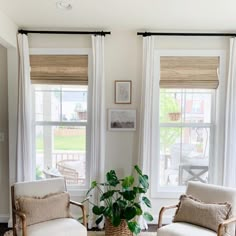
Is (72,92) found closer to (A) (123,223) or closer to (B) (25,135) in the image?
(B) (25,135)

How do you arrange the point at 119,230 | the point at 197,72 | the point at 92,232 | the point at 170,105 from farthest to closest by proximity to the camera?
the point at 170,105, the point at 197,72, the point at 92,232, the point at 119,230

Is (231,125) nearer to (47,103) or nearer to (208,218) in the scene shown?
(208,218)

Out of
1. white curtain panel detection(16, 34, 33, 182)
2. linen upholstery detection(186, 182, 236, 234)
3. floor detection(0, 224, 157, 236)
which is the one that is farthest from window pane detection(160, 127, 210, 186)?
white curtain panel detection(16, 34, 33, 182)

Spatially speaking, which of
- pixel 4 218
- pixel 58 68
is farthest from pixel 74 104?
pixel 4 218

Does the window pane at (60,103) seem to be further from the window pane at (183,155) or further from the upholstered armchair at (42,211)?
the window pane at (183,155)

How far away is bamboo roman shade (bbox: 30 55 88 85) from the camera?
3684 millimetres

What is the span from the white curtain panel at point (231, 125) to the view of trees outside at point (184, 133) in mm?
271

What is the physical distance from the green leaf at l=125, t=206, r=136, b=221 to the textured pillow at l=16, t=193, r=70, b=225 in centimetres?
67

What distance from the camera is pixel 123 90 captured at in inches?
145

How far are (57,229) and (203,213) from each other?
147 cm

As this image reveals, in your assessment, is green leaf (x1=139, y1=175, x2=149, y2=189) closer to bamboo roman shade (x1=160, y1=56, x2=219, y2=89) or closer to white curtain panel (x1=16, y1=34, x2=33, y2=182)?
bamboo roman shade (x1=160, y1=56, x2=219, y2=89)

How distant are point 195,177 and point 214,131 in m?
0.72

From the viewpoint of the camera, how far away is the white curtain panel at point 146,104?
357 cm

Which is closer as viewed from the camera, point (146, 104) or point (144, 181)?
point (144, 181)
